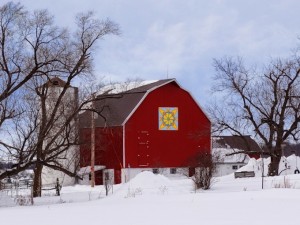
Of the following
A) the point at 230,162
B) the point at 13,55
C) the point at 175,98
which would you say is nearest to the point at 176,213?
the point at 13,55

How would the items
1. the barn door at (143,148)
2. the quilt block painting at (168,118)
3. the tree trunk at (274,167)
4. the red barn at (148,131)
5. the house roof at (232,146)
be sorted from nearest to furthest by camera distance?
the tree trunk at (274,167), the red barn at (148,131), the barn door at (143,148), the quilt block painting at (168,118), the house roof at (232,146)

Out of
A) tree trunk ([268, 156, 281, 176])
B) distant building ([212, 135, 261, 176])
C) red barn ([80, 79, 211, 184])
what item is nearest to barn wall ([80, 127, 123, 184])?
red barn ([80, 79, 211, 184])

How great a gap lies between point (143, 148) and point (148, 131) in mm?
1614

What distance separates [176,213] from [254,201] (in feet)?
14.4

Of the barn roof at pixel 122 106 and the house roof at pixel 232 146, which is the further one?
the house roof at pixel 232 146

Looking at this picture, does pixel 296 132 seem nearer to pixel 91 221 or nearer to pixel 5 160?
pixel 5 160

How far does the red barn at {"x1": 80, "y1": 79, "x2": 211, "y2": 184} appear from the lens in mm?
49875

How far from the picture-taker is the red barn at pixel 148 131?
49.9m

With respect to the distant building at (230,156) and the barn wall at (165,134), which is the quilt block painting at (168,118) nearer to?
the barn wall at (165,134)

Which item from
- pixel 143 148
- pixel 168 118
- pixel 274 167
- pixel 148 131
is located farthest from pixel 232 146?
pixel 274 167

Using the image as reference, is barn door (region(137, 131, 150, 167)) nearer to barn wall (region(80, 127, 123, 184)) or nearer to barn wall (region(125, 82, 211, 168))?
barn wall (region(125, 82, 211, 168))

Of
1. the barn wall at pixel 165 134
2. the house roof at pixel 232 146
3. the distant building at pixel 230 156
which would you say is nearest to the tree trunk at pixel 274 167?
the barn wall at pixel 165 134

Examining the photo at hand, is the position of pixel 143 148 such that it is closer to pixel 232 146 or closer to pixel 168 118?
pixel 168 118

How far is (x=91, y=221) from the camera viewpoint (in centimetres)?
1576
